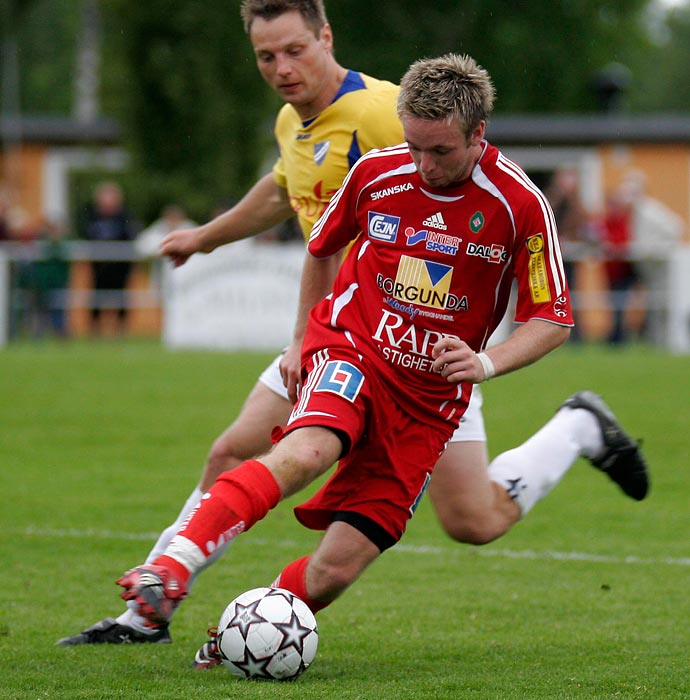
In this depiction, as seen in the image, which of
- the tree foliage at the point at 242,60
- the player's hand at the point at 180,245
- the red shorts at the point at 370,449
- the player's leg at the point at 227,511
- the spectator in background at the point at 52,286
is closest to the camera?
the player's leg at the point at 227,511

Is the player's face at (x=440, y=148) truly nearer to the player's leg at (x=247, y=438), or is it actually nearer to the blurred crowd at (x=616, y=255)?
the player's leg at (x=247, y=438)

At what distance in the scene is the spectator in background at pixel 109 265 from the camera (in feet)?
68.2

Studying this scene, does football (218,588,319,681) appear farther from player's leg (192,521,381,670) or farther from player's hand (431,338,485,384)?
player's hand (431,338,485,384)

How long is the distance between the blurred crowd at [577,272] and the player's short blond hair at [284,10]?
13827mm

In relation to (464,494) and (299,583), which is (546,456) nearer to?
(464,494)

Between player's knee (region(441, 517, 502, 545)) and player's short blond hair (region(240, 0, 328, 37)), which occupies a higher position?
player's short blond hair (region(240, 0, 328, 37))

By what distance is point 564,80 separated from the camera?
47250 mm

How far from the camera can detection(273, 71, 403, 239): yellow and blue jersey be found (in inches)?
228

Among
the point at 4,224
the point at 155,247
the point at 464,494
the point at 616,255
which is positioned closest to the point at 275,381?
the point at 464,494

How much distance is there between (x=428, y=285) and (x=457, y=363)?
1.44 ft

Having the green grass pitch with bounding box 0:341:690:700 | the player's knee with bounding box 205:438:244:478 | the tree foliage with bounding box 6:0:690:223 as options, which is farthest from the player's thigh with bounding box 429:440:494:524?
the tree foliage with bounding box 6:0:690:223

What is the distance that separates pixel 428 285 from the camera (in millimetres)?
5074

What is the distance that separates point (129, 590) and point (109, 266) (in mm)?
16910

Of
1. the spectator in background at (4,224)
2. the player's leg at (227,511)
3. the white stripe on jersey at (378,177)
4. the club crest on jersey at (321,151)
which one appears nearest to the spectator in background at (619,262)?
the spectator in background at (4,224)
